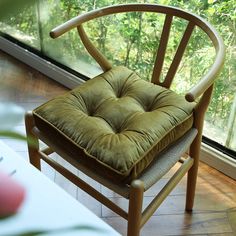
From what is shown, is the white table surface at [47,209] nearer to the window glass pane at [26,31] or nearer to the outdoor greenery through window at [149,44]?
the outdoor greenery through window at [149,44]

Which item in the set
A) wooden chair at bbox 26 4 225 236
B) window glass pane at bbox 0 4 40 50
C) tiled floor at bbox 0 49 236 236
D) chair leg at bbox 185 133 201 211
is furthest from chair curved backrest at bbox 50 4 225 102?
window glass pane at bbox 0 4 40 50

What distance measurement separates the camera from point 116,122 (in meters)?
1.22

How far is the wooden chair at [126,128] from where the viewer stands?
1072mm

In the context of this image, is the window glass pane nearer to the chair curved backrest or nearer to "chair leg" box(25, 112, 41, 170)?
the chair curved backrest

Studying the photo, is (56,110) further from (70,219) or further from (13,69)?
(13,69)

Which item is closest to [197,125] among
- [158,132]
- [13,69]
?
[158,132]

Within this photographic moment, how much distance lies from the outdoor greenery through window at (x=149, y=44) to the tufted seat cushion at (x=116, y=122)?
373 millimetres

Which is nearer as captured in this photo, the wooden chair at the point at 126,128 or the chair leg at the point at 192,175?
the wooden chair at the point at 126,128

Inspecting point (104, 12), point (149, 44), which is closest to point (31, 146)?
point (104, 12)

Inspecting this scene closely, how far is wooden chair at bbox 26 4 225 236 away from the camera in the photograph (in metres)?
1.07

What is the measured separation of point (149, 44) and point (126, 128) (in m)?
0.73

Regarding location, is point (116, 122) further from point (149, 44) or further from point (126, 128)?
point (149, 44)

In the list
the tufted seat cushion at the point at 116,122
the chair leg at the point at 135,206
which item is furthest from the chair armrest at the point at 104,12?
the chair leg at the point at 135,206

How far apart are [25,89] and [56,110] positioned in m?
1.08
